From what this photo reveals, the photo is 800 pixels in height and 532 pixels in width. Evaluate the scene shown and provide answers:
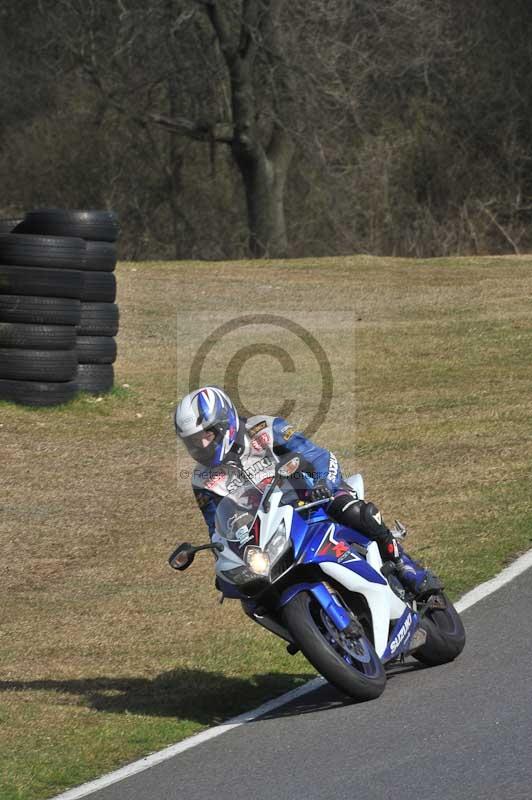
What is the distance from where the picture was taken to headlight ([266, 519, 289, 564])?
6516 mm

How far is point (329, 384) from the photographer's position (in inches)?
703

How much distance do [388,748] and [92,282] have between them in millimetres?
10549

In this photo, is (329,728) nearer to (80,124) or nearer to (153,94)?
(153,94)

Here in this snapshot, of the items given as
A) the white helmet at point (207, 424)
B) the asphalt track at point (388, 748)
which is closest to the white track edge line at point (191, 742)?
the asphalt track at point (388, 748)

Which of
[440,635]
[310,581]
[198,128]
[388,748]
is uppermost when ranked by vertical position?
[310,581]

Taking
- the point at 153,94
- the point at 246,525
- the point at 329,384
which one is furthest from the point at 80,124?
the point at 246,525

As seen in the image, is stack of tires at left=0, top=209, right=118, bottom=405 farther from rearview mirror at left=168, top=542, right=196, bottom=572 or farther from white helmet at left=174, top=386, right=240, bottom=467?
rearview mirror at left=168, top=542, right=196, bottom=572

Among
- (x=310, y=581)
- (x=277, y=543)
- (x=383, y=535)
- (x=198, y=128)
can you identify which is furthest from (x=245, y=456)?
(x=198, y=128)

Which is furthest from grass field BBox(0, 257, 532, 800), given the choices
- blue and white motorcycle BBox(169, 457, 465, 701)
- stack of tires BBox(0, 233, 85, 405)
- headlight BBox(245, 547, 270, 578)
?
headlight BBox(245, 547, 270, 578)

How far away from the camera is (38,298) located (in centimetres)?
1501

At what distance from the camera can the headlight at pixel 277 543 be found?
6.52m

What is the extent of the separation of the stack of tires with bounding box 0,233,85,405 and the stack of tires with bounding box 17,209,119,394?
0.74 m

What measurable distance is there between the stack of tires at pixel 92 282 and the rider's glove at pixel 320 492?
30.7 ft

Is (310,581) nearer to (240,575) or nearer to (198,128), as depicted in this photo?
(240,575)
